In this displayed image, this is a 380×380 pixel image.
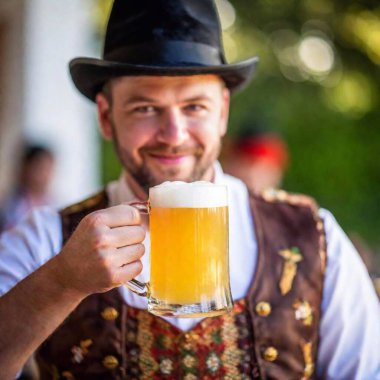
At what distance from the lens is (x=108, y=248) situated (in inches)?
73.9

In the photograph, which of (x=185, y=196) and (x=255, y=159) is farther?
(x=255, y=159)

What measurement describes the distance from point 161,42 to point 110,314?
90 centimetres

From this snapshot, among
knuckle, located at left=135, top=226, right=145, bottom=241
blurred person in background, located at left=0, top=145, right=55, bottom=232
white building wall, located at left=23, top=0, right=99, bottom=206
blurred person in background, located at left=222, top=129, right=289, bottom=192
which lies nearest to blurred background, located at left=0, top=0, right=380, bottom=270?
white building wall, located at left=23, top=0, right=99, bottom=206

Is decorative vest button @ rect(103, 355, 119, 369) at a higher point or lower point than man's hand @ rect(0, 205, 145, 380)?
lower

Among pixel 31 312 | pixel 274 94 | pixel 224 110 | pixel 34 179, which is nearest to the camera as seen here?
pixel 31 312

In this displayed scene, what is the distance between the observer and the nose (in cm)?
237

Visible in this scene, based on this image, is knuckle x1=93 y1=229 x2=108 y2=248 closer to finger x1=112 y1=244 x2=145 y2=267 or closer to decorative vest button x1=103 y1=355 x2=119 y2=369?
finger x1=112 y1=244 x2=145 y2=267

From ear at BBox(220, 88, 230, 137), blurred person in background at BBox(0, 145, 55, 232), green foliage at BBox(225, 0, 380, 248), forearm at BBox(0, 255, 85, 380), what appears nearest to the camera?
forearm at BBox(0, 255, 85, 380)

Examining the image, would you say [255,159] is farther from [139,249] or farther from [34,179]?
[139,249]

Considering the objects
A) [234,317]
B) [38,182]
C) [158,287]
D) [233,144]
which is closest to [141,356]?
[234,317]

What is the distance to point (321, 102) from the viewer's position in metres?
15.5

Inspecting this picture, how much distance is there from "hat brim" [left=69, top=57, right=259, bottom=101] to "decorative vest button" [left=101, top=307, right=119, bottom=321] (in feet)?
2.53

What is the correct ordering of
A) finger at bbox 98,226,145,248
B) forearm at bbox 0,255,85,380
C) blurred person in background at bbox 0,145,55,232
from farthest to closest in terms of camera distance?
blurred person in background at bbox 0,145,55,232
forearm at bbox 0,255,85,380
finger at bbox 98,226,145,248

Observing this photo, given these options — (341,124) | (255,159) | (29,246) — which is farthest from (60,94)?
(29,246)
